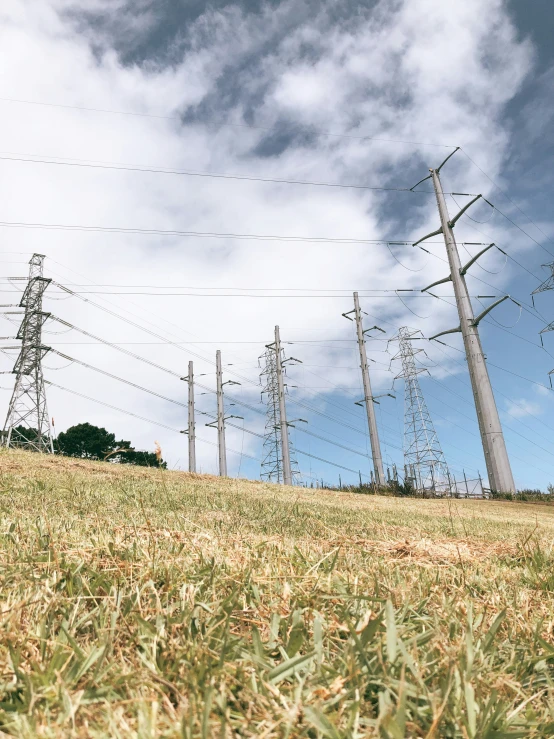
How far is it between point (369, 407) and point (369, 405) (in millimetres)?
189

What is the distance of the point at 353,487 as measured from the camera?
82.6ft

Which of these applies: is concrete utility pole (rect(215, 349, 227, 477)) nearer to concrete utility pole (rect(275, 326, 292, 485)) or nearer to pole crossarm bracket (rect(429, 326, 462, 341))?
concrete utility pole (rect(275, 326, 292, 485))

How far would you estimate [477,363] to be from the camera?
24312 mm

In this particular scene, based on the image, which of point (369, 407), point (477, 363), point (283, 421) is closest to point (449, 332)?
point (477, 363)

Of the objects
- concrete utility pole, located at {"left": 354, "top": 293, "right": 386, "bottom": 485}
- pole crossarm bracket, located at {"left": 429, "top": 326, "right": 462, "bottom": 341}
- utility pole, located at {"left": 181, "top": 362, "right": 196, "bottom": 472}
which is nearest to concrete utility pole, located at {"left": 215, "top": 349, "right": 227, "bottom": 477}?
utility pole, located at {"left": 181, "top": 362, "right": 196, "bottom": 472}

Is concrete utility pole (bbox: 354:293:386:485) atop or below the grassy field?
atop

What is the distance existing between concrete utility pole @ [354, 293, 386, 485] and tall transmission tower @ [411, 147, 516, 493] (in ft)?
28.1

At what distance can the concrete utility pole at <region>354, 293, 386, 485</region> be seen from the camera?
107 feet

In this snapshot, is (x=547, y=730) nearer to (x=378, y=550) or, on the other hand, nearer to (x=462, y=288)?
(x=378, y=550)

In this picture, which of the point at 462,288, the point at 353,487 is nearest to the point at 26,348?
the point at 353,487

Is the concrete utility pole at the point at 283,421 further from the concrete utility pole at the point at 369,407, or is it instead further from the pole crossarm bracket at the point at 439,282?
the pole crossarm bracket at the point at 439,282

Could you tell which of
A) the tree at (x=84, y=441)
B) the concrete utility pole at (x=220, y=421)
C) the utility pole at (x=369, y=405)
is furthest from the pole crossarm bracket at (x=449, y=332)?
the tree at (x=84, y=441)

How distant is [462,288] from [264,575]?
26944 millimetres

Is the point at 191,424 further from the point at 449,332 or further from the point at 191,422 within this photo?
the point at 449,332
